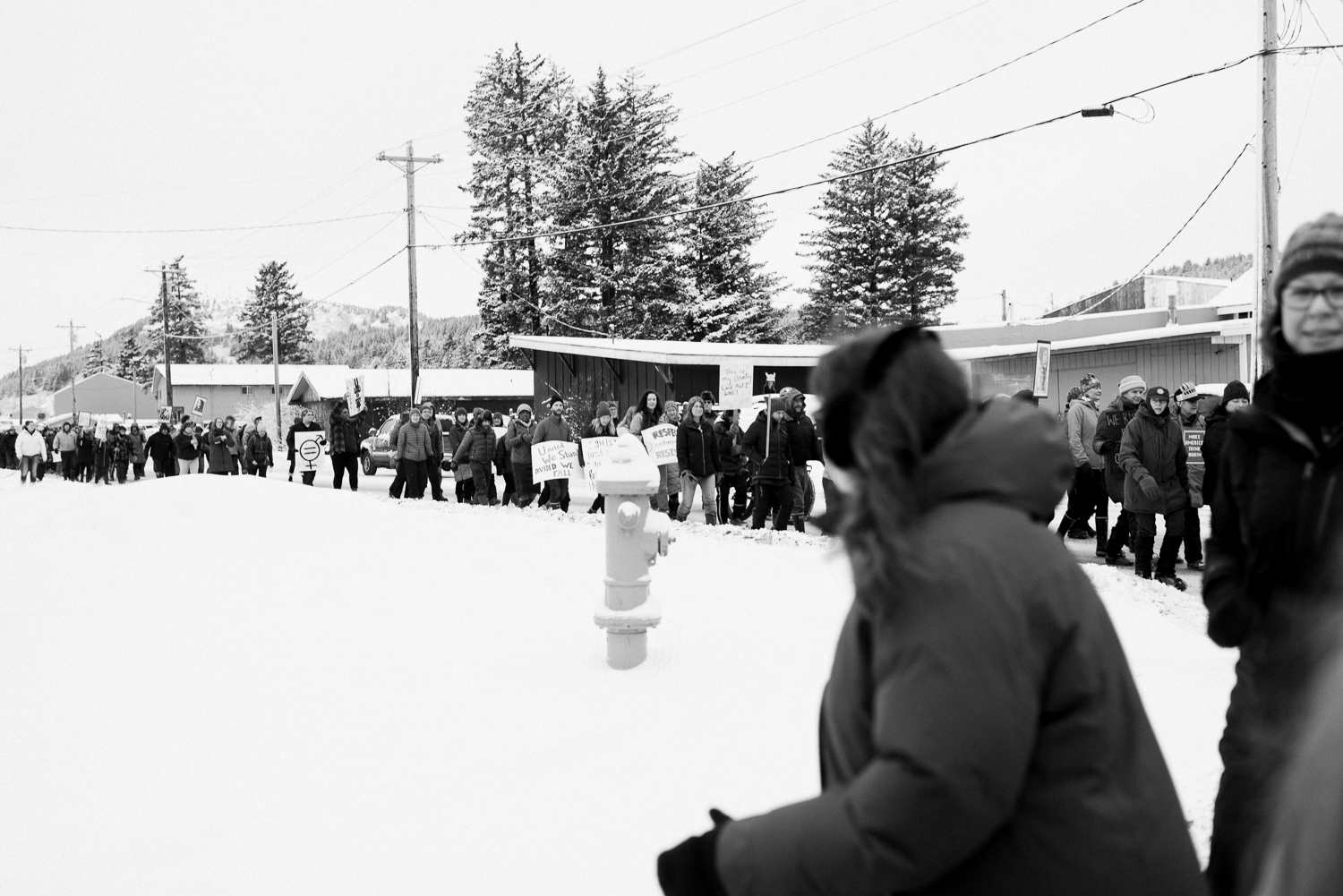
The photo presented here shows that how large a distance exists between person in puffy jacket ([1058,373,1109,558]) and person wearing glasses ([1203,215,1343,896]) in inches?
369

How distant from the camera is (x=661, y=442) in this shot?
48.4 feet

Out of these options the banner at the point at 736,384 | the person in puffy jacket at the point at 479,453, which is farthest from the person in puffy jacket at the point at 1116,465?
the person in puffy jacket at the point at 479,453

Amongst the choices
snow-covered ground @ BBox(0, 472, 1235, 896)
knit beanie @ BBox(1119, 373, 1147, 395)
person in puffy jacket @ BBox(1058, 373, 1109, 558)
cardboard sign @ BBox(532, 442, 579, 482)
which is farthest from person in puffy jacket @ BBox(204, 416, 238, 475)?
knit beanie @ BBox(1119, 373, 1147, 395)

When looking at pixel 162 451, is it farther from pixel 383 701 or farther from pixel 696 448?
pixel 383 701

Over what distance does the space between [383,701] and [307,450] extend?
15585mm

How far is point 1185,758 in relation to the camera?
14.4 ft

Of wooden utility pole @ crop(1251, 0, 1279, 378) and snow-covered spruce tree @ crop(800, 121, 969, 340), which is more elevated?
snow-covered spruce tree @ crop(800, 121, 969, 340)

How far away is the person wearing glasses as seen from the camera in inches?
86.1

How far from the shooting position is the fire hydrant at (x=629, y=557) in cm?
534

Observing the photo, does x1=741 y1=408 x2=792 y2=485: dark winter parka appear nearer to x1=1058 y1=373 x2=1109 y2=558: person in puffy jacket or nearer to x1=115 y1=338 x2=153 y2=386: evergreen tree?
x1=1058 y1=373 x2=1109 y2=558: person in puffy jacket

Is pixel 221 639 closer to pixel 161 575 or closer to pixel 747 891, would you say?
pixel 161 575

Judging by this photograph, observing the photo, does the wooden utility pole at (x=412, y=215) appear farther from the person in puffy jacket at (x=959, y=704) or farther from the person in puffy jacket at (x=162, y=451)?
the person in puffy jacket at (x=959, y=704)

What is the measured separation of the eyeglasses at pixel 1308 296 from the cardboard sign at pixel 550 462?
13.1m

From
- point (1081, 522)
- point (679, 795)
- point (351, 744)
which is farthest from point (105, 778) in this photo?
point (1081, 522)
